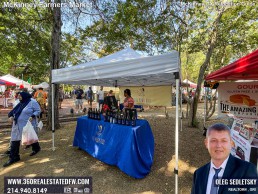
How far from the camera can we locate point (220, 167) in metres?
1.25

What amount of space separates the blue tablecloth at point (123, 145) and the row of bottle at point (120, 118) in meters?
0.11

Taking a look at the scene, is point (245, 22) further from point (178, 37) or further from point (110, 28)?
point (110, 28)

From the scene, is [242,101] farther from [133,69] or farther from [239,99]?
[133,69]

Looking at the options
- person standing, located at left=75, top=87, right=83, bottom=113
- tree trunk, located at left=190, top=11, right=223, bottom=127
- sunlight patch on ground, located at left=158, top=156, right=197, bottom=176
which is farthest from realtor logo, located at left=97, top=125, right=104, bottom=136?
person standing, located at left=75, top=87, right=83, bottom=113

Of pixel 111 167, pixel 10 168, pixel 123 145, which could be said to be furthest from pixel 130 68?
pixel 10 168

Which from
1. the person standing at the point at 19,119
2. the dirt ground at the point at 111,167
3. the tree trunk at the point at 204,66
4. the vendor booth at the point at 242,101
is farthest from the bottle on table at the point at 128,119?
the tree trunk at the point at 204,66

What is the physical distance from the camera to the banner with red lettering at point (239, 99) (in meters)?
3.89

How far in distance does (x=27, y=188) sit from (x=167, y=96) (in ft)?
17.3

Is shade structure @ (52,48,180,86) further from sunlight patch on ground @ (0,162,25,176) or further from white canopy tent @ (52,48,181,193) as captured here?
sunlight patch on ground @ (0,162,25,176)

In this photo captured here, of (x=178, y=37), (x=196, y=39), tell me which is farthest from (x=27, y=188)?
(x=196, y=39)

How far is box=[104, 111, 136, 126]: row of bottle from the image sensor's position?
361 centimetres

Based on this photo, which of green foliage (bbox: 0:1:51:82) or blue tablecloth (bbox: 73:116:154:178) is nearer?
blue tablecloth (bbox: 73:116:154:178)

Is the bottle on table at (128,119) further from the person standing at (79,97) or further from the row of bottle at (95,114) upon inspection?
the person standing at (79,97)

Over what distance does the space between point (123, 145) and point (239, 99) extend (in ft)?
9.27
